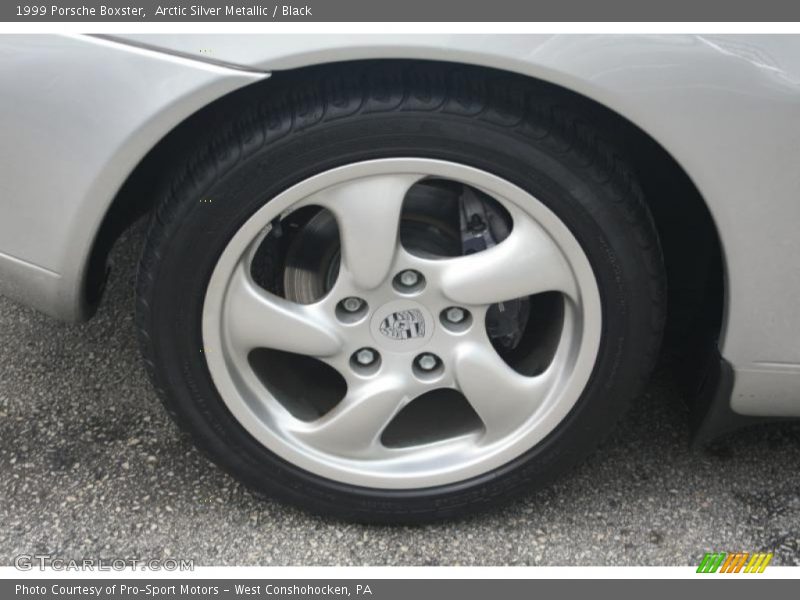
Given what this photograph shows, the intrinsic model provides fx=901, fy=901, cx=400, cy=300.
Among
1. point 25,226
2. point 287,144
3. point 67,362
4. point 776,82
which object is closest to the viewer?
point 776,82

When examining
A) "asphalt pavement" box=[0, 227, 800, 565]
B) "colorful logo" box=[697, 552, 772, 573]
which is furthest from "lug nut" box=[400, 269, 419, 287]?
"colorful logo" box=[697, 552, 772, 573]

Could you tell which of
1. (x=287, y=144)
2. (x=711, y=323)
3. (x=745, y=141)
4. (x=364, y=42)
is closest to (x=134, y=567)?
(x=287, y=144)

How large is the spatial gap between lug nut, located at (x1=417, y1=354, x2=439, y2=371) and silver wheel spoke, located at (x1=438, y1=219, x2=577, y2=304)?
152mm

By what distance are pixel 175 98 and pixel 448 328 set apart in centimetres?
64

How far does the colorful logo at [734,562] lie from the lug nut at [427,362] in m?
0.68

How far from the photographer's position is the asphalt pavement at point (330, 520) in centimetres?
182

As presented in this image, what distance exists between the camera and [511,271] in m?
1.60

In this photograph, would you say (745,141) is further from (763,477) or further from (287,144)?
(763,477)

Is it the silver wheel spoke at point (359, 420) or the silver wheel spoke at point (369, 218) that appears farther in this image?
the silver wheel spoke at point (359, 420)

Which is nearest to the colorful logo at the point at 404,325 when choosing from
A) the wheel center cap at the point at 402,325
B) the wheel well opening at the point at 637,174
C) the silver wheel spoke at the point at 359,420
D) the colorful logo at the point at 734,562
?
the wheel center cap at the point at 402,325

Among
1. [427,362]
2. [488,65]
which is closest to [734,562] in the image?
[427,362]

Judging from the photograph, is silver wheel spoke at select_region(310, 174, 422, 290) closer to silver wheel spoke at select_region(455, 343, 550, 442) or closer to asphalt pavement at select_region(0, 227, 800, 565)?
silver wheel spoke at select_region(455, 343, 550, 442)

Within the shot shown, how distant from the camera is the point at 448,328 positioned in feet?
5.55

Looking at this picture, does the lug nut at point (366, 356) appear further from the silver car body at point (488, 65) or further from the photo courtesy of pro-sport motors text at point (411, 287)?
the silver car body at point (488, 65)
